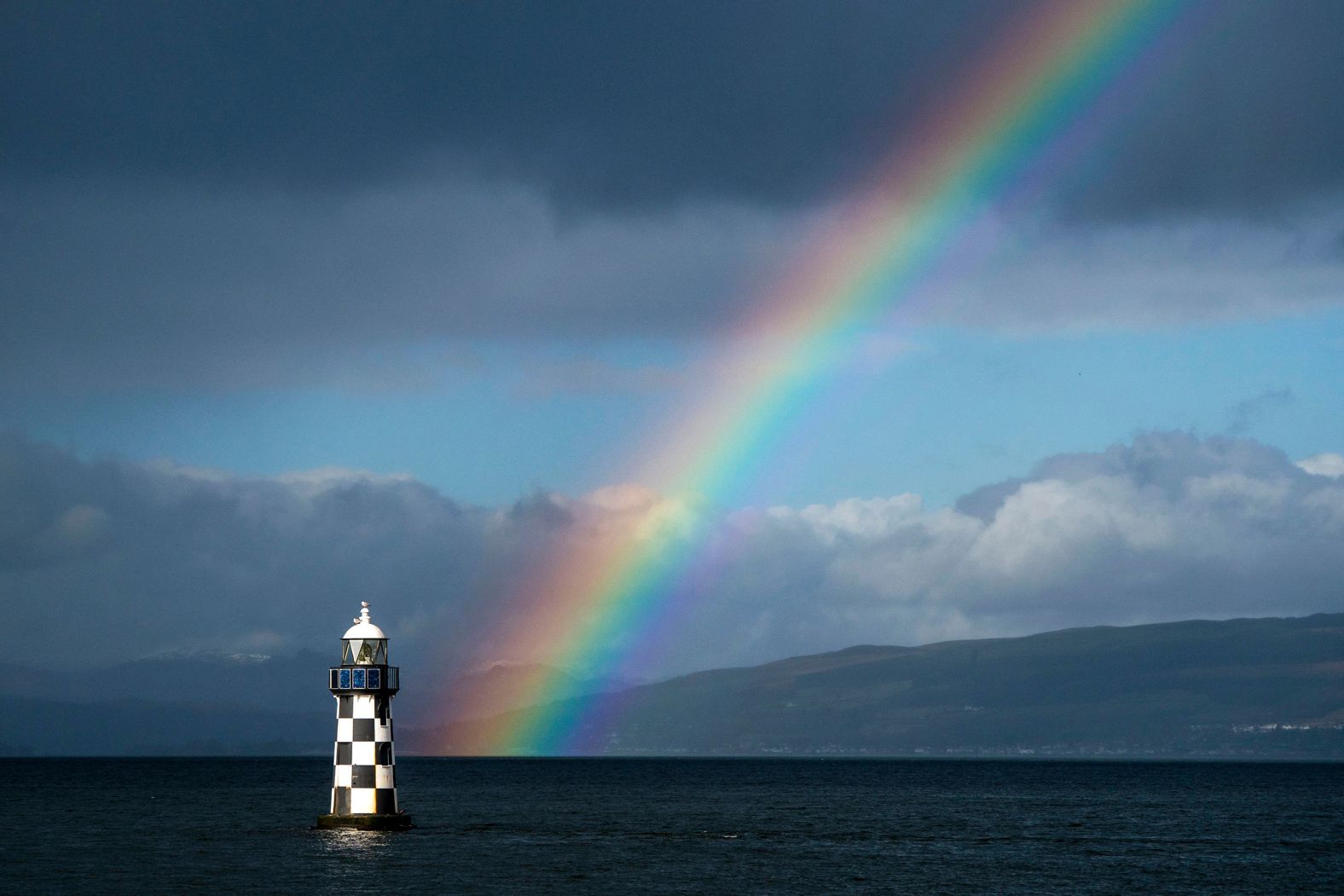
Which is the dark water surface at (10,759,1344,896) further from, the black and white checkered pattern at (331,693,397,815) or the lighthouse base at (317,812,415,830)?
the black and white checkered pattern at (331,693,397,815)

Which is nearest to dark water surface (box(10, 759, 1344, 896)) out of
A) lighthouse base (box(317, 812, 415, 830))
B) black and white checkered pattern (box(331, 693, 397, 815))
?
lighthouse base (box(317, 812, 415, 830))

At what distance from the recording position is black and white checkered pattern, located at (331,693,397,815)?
7019 cm

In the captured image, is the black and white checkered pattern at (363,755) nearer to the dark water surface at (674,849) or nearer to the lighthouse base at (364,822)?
the lighthouse base at (364,822)

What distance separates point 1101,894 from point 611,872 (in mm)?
20427

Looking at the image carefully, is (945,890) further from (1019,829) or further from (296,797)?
(296,797)

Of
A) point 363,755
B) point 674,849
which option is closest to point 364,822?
point 363,755

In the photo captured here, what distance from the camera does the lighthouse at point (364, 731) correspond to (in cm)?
6994

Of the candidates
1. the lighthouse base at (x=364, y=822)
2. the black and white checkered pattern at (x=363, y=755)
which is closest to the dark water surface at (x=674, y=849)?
the lighthouse base at (x=364, y=822)

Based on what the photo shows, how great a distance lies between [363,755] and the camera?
70750 mm

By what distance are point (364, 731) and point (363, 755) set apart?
115 cm

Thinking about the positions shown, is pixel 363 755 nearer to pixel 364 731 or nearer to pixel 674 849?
pixel 364 731

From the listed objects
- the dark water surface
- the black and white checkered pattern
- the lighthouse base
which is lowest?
the dark water surface

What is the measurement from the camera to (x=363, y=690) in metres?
70.0

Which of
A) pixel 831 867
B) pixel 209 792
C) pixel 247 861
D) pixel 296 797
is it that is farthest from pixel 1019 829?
pixel 209 792
